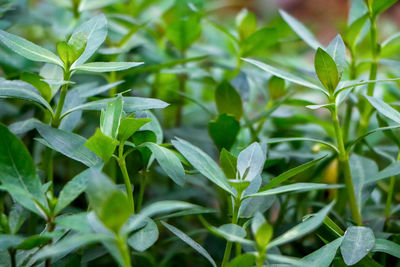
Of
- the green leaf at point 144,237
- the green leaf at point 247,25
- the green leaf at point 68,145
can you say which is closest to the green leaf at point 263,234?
the green leaf at point 144,237

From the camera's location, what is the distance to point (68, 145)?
1.92 feet

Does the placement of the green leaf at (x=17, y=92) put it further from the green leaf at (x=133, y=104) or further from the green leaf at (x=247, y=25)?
the green leaf at (x=247, y=25)

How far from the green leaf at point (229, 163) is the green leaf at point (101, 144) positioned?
0.14 metres

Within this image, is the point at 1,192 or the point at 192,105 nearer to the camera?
the point at 1,192

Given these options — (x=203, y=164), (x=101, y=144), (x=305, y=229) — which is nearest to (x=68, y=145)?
(x=101, y=144)

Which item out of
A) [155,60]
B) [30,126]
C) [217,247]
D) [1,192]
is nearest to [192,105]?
[155,60]

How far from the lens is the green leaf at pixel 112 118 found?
550mm

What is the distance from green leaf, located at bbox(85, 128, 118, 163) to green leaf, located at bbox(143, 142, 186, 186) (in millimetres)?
64

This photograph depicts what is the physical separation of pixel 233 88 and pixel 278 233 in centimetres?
27

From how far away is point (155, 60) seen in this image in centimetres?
97

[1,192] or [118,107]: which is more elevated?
[118,107]

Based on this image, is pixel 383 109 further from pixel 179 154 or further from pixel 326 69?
pixel 179 154

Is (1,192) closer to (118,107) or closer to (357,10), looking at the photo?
(118,107)

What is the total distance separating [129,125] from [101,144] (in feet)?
0.13
